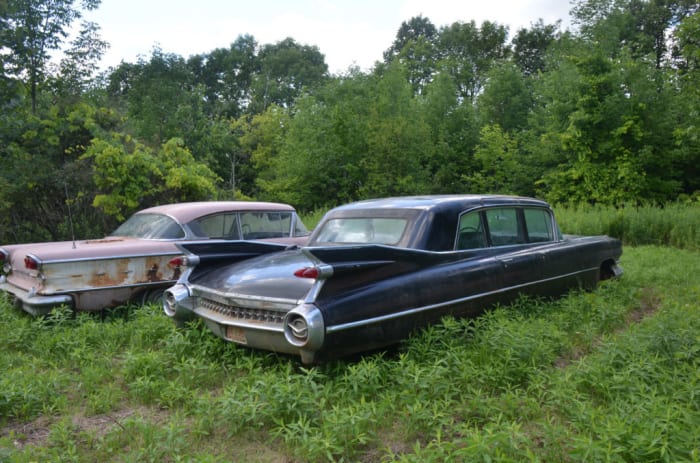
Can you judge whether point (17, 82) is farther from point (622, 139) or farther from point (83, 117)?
point (622, 139)

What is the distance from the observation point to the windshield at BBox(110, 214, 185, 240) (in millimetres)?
6508

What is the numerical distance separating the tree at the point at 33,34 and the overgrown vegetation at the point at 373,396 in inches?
310

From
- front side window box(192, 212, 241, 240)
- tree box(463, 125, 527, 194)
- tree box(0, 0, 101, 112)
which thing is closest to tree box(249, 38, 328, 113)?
tree box(463, 125, 527, 194)

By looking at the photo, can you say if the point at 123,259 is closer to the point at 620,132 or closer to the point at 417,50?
the point at 620,132

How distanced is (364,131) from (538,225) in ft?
57.3

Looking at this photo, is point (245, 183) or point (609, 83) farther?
point (245, 183)

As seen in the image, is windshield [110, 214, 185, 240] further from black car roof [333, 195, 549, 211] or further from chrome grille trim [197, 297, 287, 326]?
black car roof [333, 195, 549, 211]

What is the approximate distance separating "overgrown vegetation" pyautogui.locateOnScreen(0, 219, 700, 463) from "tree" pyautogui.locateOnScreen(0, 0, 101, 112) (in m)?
7.87

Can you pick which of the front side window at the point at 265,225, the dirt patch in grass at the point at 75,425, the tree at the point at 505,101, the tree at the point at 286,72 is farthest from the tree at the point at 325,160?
the tree at the point at 286,72

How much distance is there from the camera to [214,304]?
444cm

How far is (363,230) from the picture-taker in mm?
5086

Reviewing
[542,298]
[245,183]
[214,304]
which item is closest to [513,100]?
[245,183]

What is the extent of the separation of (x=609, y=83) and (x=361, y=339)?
62.6ft

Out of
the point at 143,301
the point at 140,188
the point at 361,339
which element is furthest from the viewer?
the point at 140,188
